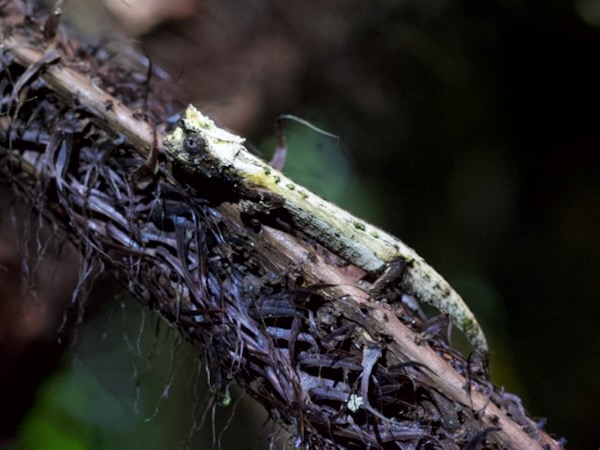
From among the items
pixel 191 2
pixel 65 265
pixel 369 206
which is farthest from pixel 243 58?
pixel 65 265

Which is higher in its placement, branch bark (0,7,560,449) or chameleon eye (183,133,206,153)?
chameleon eye (183,133,206,153)

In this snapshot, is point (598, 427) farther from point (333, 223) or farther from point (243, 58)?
point (243, 58)

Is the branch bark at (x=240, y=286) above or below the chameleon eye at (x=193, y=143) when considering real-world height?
below

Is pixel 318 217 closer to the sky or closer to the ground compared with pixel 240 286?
closer to the sky

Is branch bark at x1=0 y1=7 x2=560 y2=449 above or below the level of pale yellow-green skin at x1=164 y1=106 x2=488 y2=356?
below
